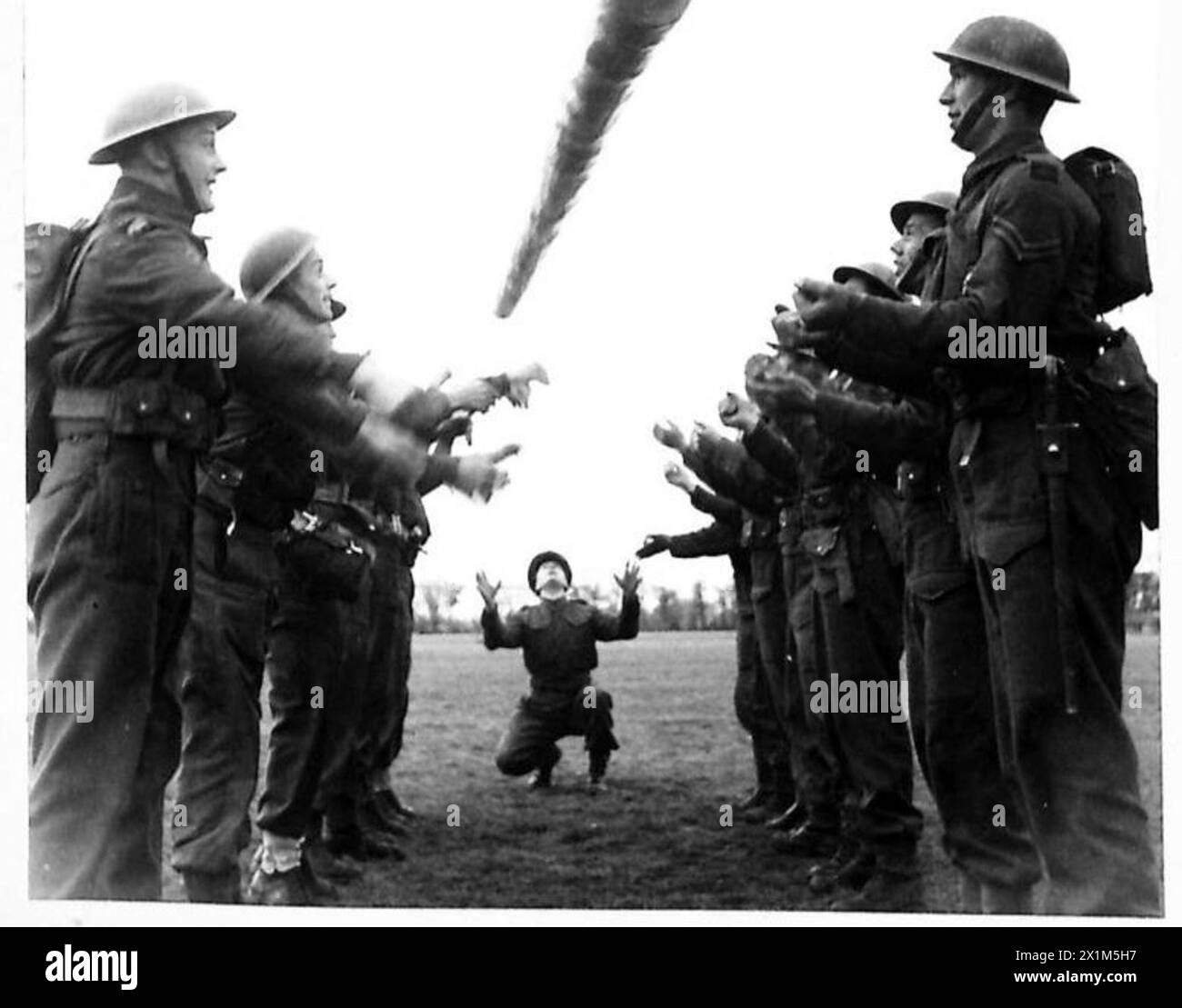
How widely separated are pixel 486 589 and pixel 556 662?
36 cm

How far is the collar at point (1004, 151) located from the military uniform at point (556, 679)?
1.95 m

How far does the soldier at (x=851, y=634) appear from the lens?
8.29 m

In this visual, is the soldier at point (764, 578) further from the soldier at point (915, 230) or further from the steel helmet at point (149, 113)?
the steel helmet at point (149, 113)

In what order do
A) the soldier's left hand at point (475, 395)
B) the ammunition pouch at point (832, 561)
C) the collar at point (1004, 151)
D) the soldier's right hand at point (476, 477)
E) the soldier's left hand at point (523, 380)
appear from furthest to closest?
the soldier's left hand at point (523, 380)
the soldier's left hand at point (475, 395)
the ammunition pouch at point (832, 561)
the soldier's right hand at point (476, 477)
the collar at point (1004, 151)

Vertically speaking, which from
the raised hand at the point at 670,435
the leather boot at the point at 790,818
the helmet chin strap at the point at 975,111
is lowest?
the leather boot at the point at 790,818

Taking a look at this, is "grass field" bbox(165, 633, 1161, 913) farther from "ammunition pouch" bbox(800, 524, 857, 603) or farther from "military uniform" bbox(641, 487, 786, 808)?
"ammunition pouch" bbox(800, 524, 857, 603)

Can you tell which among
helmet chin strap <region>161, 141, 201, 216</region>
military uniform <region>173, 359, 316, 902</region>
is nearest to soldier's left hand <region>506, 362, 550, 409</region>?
military uniform <region>173, 359, 316, 902</region>

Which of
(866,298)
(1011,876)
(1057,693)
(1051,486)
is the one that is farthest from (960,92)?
(1011,876)

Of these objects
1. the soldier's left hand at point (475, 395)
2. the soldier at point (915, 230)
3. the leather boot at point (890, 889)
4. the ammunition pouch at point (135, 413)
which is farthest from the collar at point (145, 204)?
the leather boot at point (890, 889)

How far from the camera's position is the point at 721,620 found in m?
8.65

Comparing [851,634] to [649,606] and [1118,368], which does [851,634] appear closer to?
[649,606]

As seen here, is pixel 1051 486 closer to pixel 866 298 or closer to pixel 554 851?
pixel 866 298

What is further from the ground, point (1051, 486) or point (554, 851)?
point (1051, 486)

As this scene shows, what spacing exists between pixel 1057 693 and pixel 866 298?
1343 mm
